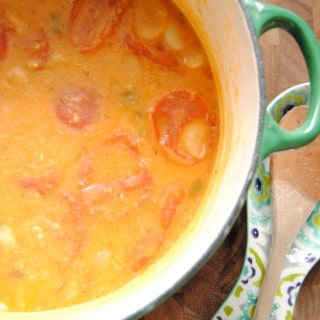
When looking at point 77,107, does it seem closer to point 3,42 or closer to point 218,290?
point 3,42

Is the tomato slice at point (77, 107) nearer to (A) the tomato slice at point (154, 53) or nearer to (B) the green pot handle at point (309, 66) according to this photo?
(A) the tomato slice at point (154, 53)

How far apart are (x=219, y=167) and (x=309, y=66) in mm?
241

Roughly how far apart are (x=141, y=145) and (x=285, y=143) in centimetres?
28

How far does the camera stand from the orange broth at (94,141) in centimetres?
115

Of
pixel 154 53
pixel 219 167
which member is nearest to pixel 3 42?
pixel 154 53

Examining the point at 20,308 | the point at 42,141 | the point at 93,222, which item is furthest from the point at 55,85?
the point at 20,308

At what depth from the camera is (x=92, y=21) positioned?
1241 millimetres

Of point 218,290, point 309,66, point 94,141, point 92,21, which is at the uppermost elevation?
point 309,66

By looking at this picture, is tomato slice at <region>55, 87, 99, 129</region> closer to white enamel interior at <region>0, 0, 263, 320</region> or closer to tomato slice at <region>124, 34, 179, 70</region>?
tomato slice at <region>124, 34, 179, 70</region>

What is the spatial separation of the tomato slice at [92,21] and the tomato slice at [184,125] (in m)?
0.16

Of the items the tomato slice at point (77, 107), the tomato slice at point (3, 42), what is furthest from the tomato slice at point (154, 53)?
the tomato slice at point (3, 42)

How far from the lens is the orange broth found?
3.76ft

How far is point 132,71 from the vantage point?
1.21 metres

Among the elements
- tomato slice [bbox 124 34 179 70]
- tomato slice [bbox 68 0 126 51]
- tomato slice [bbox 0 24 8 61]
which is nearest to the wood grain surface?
tomato slice [bbox 124 34 179 70]
